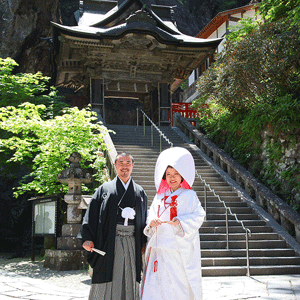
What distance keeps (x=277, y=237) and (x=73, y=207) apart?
14.5 ft

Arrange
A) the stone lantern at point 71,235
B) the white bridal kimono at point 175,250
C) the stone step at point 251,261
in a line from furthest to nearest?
the stone lantern at point 71,235 → the stone step at point 251,261 → the white bridal kimono at point 175,250

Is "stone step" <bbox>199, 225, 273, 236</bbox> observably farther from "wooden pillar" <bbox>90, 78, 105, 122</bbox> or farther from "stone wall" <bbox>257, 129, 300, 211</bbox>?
"wooden pillar" <bbox>90, 78, 105, 122</bbox>

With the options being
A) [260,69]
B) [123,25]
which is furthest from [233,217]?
[123,25]

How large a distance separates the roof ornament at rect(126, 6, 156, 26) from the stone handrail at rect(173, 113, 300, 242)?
16.7 feet

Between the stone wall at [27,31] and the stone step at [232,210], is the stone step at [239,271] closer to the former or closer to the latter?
the stone step at [232,210]

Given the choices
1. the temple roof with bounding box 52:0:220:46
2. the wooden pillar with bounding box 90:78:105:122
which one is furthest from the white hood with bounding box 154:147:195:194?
the wooden pillar with bounding box 90:78:105:122

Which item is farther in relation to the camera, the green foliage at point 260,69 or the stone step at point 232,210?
the green foliage at point 260,69

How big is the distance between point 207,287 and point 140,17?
12517 mm

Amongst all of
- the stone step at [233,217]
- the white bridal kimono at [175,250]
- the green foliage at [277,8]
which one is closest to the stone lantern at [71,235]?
the stone step at [233,217]

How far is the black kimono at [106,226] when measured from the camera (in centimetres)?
339

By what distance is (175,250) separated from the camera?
10.5ft

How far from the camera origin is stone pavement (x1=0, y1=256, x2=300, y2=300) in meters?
4.69

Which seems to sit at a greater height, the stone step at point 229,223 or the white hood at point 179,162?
the white hood at point 179,162

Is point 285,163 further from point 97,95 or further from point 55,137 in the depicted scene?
point 97,95
